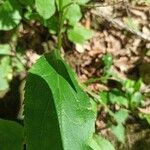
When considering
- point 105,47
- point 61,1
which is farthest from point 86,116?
point 105,47

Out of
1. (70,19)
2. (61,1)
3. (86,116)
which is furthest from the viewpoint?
(70,19)

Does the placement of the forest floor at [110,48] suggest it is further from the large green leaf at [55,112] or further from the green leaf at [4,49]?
the large green leaf at [55,112]

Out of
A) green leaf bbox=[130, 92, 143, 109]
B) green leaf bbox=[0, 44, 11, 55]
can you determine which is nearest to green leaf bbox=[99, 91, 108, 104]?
green leaf bbox=[130, 92, 143, 109]

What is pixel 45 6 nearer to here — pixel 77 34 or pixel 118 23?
pixel 77 34

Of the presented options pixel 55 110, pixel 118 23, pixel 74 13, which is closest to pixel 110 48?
pixel 118 23

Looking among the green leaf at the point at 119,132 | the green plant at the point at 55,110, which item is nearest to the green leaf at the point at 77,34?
the green leaf at the point at 119,132

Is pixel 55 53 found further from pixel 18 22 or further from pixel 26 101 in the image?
pixel 18 22
